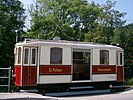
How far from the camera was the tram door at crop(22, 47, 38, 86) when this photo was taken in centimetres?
1812

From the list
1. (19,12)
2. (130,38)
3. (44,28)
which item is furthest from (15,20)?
(130,38)

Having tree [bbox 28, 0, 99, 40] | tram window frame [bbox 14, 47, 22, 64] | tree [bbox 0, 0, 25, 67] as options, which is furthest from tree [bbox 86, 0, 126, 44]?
tram window frame [bbox 14, 47, 22, 64]

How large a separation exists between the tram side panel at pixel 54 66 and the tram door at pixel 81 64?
1248mm

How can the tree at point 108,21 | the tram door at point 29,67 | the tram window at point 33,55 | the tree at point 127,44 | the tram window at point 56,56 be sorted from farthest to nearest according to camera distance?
1. the tree at point 108,21
2. the tree at point 127,44
3. the tram window at point 56,56
4. the tram window at point 33,55
5. the tram door at point 29,67

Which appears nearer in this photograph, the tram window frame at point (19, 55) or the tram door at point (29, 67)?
the tram door at point (29, 67)

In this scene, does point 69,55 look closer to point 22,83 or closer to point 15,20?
point 22,83

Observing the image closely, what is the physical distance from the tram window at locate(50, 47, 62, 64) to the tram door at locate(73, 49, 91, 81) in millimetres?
1654

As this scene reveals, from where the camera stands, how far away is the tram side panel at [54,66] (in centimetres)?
1866

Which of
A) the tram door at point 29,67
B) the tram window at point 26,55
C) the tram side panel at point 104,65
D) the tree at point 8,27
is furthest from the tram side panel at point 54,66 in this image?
the tree at point 8,27

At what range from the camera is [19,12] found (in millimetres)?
33406

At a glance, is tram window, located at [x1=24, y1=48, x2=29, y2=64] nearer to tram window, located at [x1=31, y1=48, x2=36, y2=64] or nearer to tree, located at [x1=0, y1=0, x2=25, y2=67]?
tram window, located at [x1=31, y1=48, x2=36, y2=64]

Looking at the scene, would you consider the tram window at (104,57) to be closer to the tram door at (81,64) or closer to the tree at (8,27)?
the tram door at (81,64)

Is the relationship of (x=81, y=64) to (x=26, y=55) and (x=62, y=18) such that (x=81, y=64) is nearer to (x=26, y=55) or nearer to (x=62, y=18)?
(x=26, y=55)

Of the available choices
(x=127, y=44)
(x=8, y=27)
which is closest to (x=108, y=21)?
(x=127, y=44)
